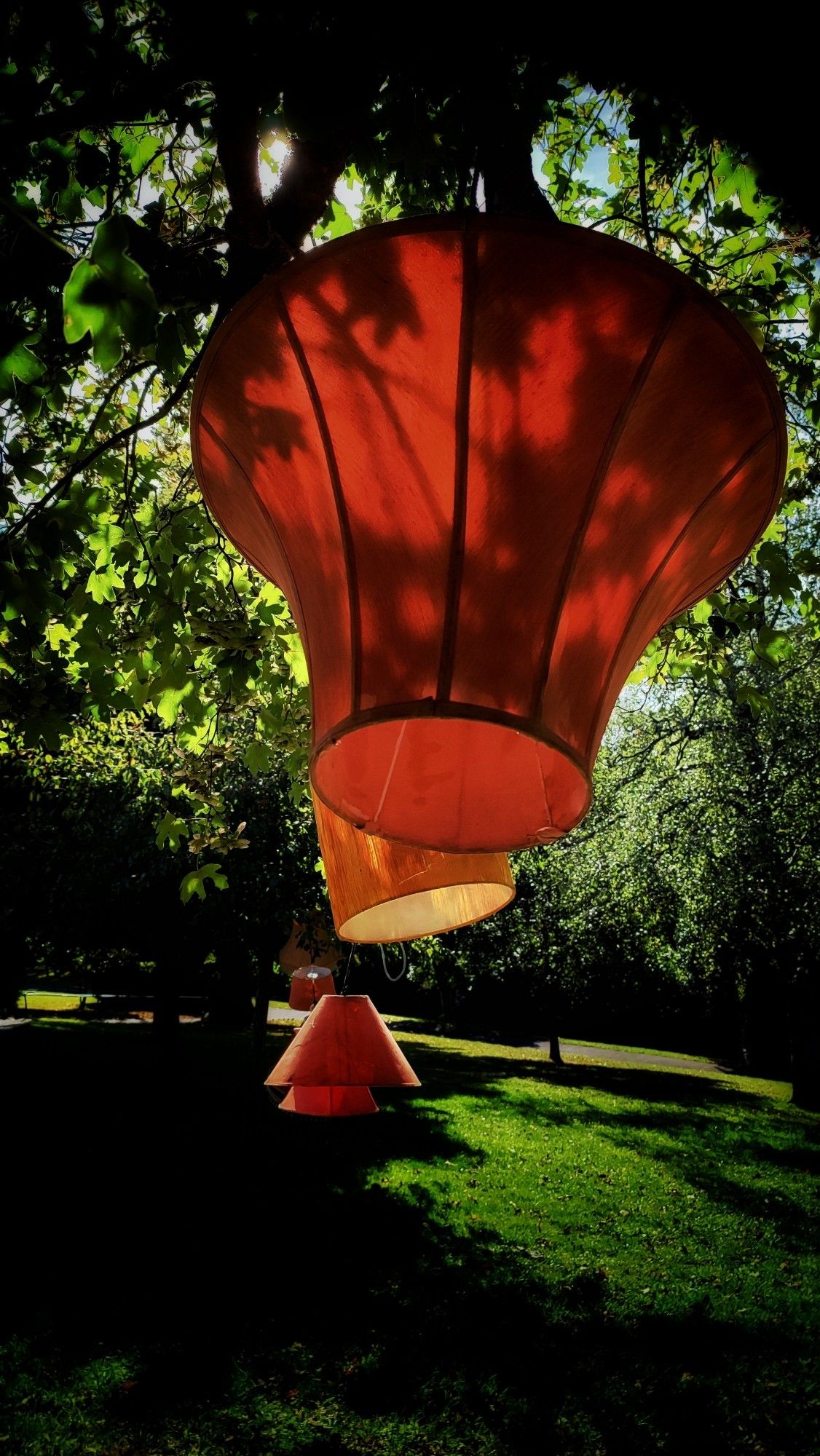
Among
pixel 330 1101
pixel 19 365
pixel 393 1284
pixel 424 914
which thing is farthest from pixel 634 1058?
pixel 19 365

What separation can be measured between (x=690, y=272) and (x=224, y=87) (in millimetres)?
2354

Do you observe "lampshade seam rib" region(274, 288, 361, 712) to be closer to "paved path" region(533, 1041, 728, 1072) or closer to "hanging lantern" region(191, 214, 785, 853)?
"hanging lantern" region(191, 214, 785, 853)

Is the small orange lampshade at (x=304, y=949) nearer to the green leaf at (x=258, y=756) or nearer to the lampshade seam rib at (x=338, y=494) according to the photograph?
the green leaf at (x=258, y=756)

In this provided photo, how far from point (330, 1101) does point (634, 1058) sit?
1169 inches

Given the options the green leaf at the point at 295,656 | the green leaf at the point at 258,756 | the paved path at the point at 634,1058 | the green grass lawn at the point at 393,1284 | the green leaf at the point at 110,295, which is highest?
the green leaf at the point at 295,656

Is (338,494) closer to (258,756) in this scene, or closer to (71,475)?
(71,475)

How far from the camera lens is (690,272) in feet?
11.8

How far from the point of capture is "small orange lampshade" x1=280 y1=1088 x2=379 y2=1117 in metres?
4.48

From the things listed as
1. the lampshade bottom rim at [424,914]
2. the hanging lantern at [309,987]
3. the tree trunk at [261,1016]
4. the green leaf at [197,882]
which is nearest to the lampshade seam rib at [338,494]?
the lampshade bottom rim at [424,914]

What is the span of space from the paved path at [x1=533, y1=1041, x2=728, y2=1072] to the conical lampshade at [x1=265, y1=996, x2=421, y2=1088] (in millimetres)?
26451

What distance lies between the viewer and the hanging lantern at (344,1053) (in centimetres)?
349

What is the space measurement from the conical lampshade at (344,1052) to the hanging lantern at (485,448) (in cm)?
282

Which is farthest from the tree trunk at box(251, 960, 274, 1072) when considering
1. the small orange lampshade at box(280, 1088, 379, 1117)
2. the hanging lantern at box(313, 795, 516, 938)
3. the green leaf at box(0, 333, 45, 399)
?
the green leaf at box(0, 333, 45, 399)

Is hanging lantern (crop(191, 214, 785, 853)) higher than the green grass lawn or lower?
higher
